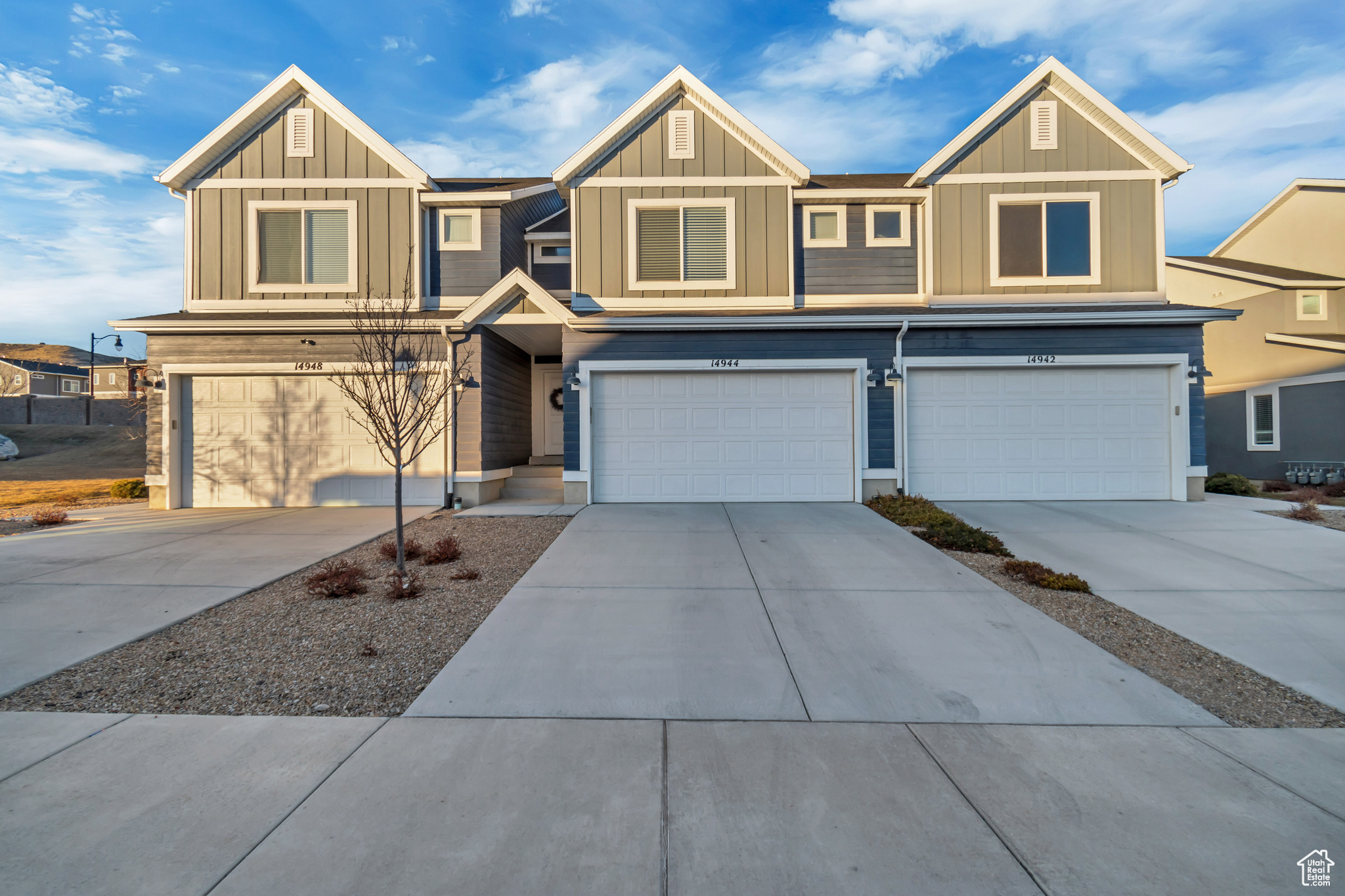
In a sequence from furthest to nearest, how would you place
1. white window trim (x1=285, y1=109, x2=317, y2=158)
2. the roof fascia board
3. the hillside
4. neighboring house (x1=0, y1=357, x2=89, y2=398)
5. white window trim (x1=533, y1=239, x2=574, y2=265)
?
1. the hillside
2. neighboring house (x1=0, y1=357, x2=89, y2=398)
3. the roof fascia board
4. white window trim (x1=533, y1=239, x2=574, y2=265)
5. white window trim (x1=285, y1=109, x2=317, y2=158)

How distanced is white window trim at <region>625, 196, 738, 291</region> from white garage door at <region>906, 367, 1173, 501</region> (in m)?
3.60

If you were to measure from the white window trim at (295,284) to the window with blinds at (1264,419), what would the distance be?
66.3 ft

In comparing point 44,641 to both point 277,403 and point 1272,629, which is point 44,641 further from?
point 1272,629

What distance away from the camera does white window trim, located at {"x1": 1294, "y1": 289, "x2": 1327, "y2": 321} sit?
15281 mm

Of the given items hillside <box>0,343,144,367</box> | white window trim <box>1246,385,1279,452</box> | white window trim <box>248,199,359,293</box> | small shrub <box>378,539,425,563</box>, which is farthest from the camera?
hillside <box>0,343,144,367</box>

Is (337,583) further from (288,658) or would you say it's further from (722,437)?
(722,437)

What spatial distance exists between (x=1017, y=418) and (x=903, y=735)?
8496 millimetres

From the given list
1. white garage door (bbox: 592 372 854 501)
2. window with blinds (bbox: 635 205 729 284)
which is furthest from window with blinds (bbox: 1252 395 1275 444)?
window with blinds (bbox: 635 205 729 284)

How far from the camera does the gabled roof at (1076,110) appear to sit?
10.2 metres

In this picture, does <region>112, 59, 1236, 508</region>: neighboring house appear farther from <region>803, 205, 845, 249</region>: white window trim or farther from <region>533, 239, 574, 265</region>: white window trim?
<region>533, 239, 574, 265</region>: white window trim

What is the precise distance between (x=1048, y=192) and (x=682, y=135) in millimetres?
6448

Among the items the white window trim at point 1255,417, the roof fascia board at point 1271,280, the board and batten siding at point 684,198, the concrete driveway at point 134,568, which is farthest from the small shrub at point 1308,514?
the concrete driveway at point 134,568

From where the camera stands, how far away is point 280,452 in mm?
10352

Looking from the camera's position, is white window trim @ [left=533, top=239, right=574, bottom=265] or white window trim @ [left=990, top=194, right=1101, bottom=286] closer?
white window trim @ [left=990, top=194, right=1101, bottom=286]
